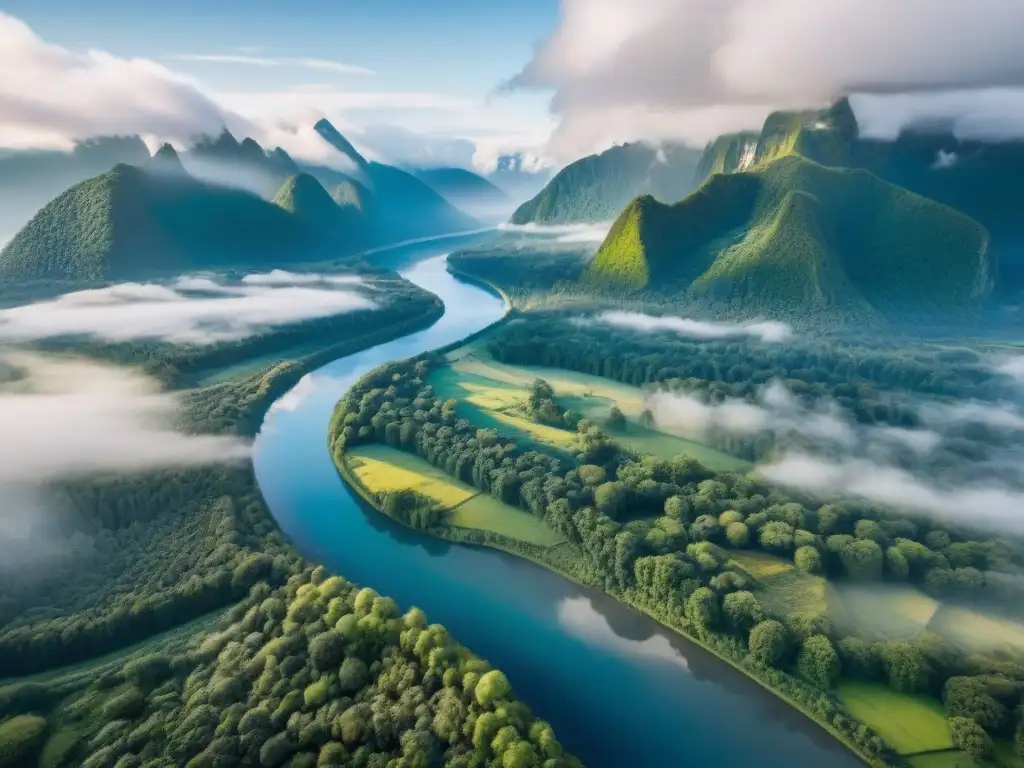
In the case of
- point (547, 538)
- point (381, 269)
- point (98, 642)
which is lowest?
point (98, 642)

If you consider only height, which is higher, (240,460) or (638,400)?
(638,400)

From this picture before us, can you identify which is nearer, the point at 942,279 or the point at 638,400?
the point at 638,400

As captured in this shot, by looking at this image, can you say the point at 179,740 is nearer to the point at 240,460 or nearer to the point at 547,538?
the point at 547,538

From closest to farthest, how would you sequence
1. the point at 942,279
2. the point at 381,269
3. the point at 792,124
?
the point at 942,279
the point at 792,124
the point at 381,269

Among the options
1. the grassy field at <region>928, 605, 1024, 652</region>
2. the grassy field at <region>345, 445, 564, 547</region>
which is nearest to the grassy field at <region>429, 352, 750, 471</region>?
the grassy field at <region>345, 445, 564, 547</region>

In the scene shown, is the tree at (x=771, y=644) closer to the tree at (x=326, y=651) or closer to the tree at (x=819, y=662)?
the tree at (x=819, y=662)

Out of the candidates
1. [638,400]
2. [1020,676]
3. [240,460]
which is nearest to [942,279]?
[638,400]

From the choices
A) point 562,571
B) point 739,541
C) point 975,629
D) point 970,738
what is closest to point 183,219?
point 562,571
